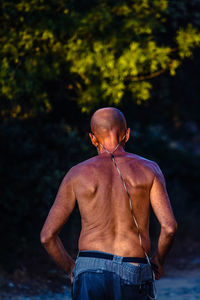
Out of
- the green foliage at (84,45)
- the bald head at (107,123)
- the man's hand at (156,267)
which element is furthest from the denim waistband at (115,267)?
the green foliage at (84,45)

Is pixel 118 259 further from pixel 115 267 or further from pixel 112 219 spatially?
pixel 112 219

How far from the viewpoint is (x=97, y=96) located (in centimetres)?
1067

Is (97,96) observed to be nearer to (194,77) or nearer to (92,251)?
(194,77)

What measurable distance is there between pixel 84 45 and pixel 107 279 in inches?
268

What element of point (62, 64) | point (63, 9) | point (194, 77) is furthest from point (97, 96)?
point (194, 77)

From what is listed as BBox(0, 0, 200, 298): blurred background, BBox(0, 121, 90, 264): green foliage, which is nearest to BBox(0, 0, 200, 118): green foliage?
BBox(0, 0, 200, 298): blurred background

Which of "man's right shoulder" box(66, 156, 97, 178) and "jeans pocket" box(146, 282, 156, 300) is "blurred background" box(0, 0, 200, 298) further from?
"jeans pocket" box(146, 282, 156, 300)

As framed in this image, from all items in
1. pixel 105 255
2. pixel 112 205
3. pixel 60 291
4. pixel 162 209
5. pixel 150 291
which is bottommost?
pixel 60 291

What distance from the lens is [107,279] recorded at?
11.9ft

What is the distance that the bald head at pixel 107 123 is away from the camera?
3920mm

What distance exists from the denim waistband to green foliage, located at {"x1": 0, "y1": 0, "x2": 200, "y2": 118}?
6.22 m

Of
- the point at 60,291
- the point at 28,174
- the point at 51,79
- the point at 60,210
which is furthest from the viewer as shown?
the point at 51,79

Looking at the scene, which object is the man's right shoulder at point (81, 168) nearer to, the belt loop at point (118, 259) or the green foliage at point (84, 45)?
the belt loop at point (118, 259)

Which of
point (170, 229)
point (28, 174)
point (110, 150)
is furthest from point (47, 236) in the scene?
point (28, 174)
